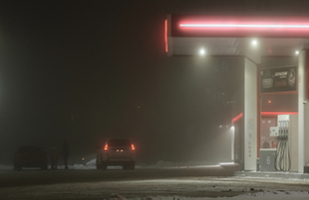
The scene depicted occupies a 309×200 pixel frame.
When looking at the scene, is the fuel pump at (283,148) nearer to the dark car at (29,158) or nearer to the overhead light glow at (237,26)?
the overhead light glow at (237,26)

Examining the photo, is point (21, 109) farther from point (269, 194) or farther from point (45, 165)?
point (269, 194)

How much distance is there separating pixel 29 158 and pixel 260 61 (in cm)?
1274

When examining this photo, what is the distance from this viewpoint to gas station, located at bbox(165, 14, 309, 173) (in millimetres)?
19266

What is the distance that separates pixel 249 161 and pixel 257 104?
228 centimetres

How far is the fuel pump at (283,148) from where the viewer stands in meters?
21.3

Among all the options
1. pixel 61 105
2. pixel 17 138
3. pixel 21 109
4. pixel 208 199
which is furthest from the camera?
pixel 61 105

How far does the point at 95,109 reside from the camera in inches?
3366

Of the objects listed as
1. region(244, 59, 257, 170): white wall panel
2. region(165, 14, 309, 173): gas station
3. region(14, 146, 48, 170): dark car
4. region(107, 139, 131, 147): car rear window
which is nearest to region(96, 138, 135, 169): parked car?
region(107, 139, 131, 147): car rear window

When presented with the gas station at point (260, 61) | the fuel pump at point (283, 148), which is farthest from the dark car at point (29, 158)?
the fuel pump at point (283, 148)

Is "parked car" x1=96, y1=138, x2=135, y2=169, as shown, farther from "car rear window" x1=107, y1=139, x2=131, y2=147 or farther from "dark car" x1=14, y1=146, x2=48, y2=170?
"dark car" x1=14, y1=146, x2=48, y2=170

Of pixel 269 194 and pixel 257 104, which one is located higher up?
pixel 257 104

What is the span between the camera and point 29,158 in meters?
27.4

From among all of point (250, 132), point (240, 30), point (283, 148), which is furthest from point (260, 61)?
point (283, 148)

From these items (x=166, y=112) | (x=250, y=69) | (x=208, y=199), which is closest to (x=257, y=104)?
(x=250, y=69)
